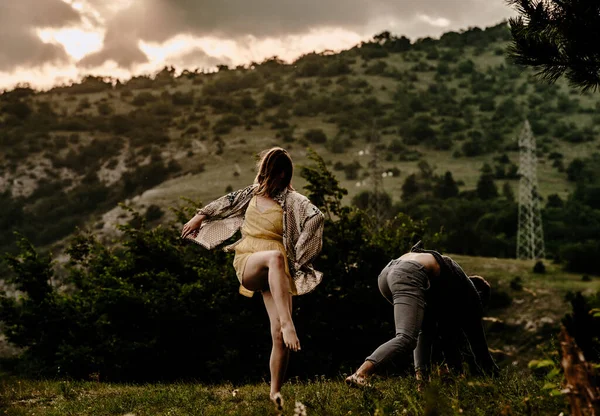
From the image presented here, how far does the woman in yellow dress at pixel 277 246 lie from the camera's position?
5.64 metres

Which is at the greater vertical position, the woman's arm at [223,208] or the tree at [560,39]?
the tree at [560,39]

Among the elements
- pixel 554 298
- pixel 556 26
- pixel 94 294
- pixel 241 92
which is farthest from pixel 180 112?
pixel 556 26

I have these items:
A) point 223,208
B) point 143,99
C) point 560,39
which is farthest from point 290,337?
point 143,99

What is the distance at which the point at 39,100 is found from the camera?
104 meters

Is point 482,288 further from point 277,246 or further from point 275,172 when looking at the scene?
point 275,172

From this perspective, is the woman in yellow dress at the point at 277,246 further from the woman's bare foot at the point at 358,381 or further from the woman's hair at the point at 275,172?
the woman's bare foot at the point at 358,381

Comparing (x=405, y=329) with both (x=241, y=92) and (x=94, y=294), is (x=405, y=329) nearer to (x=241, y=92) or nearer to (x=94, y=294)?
(x=94, y=294)

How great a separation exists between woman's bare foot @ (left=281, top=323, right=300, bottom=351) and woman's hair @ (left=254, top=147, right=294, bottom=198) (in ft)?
3.99

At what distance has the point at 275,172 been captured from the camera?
237 inches

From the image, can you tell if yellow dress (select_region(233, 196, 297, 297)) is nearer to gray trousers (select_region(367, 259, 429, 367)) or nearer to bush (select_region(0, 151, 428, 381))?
gray trousers (select_region(367, 259, 429, 367))

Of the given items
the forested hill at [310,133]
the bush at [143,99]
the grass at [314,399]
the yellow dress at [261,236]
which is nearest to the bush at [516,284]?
the forested hill at [310,133]

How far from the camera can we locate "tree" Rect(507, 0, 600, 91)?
5.99 meters

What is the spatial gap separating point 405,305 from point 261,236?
4.92 feet

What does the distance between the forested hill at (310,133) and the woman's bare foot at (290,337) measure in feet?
148
